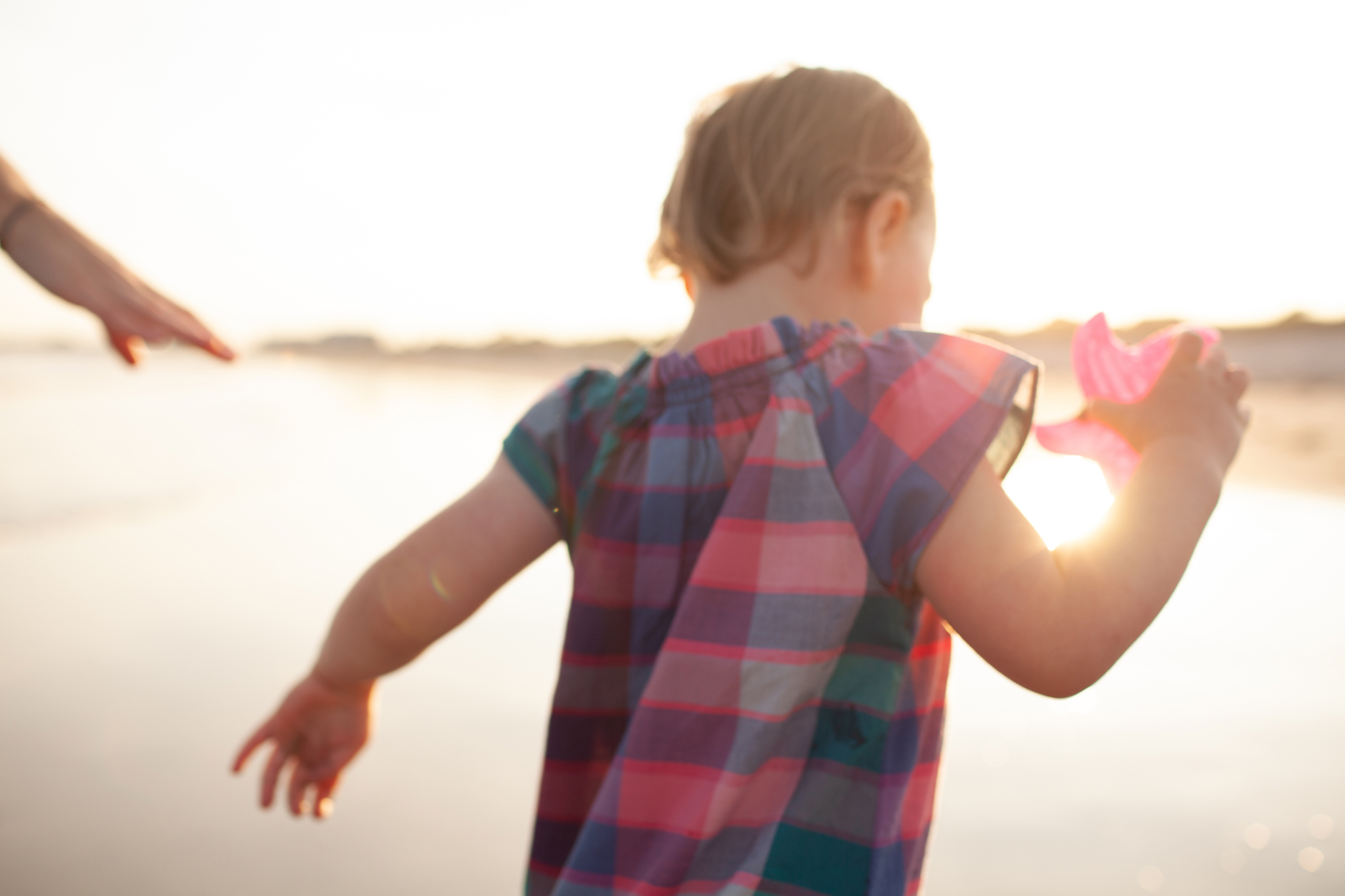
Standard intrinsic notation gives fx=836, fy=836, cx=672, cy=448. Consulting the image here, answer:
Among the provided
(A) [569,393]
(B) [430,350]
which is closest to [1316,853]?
(A) [569,393]

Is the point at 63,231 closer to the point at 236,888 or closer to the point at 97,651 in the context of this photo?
the point at 236,888

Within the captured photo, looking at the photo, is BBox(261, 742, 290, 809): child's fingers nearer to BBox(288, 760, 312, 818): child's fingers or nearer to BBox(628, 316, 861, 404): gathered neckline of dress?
BBox(288, 760, 312, 818): child's fingers

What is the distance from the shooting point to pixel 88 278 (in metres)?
0.87

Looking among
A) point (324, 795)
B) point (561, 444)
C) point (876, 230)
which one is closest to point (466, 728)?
point (324, 795)

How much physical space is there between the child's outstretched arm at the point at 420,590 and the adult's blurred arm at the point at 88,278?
0.98ft

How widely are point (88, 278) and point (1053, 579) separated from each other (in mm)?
978

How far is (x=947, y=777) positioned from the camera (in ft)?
5.37

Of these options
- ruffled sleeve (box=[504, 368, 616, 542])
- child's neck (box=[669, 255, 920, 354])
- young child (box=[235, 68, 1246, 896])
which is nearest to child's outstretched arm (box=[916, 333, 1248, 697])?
young child (box=[235, 68, 1246, 896])

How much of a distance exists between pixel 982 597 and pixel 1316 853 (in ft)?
3.86

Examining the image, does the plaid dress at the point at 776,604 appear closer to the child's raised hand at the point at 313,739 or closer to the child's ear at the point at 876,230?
the child's ear at the point at 876,230

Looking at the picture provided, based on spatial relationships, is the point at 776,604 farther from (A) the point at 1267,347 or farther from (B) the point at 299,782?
(A) the point at 1267,347

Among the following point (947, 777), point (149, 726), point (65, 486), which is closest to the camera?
point (947, 777)

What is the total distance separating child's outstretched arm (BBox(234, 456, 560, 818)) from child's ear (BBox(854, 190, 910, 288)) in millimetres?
427

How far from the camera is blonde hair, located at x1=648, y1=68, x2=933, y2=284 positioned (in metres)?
0.88
